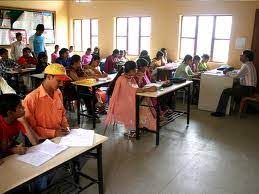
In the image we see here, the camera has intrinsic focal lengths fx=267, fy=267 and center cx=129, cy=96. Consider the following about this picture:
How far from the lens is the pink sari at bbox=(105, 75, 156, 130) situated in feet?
12.4

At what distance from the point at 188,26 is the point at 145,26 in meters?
1.49

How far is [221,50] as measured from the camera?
280 inches

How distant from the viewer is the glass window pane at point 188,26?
24.3 feet

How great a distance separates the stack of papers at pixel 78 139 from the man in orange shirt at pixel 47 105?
92mm

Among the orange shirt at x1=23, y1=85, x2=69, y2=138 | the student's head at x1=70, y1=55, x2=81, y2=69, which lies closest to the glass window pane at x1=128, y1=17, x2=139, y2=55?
the student's head at x1=70, y1=55, x2=81, y2=69

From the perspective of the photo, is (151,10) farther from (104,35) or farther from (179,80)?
(179,80)

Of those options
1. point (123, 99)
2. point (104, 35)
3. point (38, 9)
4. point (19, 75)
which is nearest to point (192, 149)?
point (123, 99)

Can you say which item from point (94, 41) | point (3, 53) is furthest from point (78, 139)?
point (94, 41)

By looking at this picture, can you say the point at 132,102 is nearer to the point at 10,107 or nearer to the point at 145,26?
the point at 10,107

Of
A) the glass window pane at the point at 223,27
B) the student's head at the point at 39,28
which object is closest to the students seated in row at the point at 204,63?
the glass window pane at the point at 223,27

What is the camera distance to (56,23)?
32.0 feet

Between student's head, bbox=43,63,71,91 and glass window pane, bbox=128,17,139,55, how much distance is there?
670 centimetres

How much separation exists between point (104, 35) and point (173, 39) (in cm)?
264

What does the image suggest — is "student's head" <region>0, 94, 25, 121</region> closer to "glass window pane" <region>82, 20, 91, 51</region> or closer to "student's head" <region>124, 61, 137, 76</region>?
"student's head" <region>124, 61, 137, 76</region>
